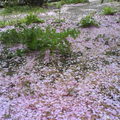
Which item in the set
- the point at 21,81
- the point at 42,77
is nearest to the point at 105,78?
the point at 42,77

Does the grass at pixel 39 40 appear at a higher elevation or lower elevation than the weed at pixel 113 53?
higher

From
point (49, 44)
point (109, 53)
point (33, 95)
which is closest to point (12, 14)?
point (49, 44)

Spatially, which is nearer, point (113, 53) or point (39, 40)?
point (113, 53)

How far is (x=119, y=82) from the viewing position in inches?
193

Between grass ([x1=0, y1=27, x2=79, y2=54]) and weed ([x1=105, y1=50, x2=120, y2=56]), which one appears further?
grass ([x1=0, y1=27, x2=79, y2=54])

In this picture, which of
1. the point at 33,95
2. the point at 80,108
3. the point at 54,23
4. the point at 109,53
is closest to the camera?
the point at 80,108

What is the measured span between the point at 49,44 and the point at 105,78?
2385mm

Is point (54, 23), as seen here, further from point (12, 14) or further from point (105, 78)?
point (105, 78)

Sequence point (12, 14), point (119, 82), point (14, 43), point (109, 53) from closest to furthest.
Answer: point (119, 82) → point (109, 53) → point (14, 43) → point (12, 14)

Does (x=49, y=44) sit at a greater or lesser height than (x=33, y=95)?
greater

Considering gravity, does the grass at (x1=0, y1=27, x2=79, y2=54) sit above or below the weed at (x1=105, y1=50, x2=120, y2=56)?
above

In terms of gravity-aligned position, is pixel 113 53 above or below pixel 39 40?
below

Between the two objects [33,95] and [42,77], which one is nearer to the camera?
[33,95]

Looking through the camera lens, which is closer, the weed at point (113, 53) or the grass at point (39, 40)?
the weed at point (113, 53)
